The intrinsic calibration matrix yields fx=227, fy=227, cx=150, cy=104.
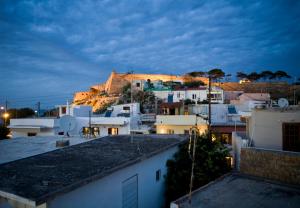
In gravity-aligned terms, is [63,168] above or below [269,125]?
below

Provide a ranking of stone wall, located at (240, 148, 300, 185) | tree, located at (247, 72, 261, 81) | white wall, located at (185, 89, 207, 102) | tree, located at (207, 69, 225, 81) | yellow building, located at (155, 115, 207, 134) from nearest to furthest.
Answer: stone wall, located at (240, 148, 300, 185) < yellow building, located at (155, 115, 207, 134) < white wall, located at (185, 89, 207, 102) < tree, located at (207, 69, 225, 81) < tree, located at (247, 72, 261, 81)

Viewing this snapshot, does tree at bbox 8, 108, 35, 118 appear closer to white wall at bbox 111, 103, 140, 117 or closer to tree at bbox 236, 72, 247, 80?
white wall at bbox 111, 103, 140, 117

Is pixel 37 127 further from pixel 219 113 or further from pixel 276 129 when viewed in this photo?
pixel 276 129

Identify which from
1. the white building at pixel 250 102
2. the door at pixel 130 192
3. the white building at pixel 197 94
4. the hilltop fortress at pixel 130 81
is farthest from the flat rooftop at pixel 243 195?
the hilltop fortress at pixel 130 81

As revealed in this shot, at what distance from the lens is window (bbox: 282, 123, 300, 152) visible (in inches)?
358

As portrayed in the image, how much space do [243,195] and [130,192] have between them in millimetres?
3412

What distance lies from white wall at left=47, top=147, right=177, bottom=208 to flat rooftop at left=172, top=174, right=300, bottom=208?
158 centimetres

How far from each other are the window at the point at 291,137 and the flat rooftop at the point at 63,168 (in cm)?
504

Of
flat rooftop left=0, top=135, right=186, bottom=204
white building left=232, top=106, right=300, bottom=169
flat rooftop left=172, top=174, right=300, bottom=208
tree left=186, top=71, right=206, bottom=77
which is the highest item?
tree left=186, top=71, right=206, bottom=77

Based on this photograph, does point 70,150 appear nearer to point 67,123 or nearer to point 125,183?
point 125,183

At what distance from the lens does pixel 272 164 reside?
8367 mm

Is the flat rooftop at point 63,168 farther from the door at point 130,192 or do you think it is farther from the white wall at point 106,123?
the white wall at point 106,123

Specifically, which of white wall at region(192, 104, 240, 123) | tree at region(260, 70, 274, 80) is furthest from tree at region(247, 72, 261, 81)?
white wall at region(192, 104, 240, 123)

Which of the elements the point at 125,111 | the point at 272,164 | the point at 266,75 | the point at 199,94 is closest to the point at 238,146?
the point at 272,164
